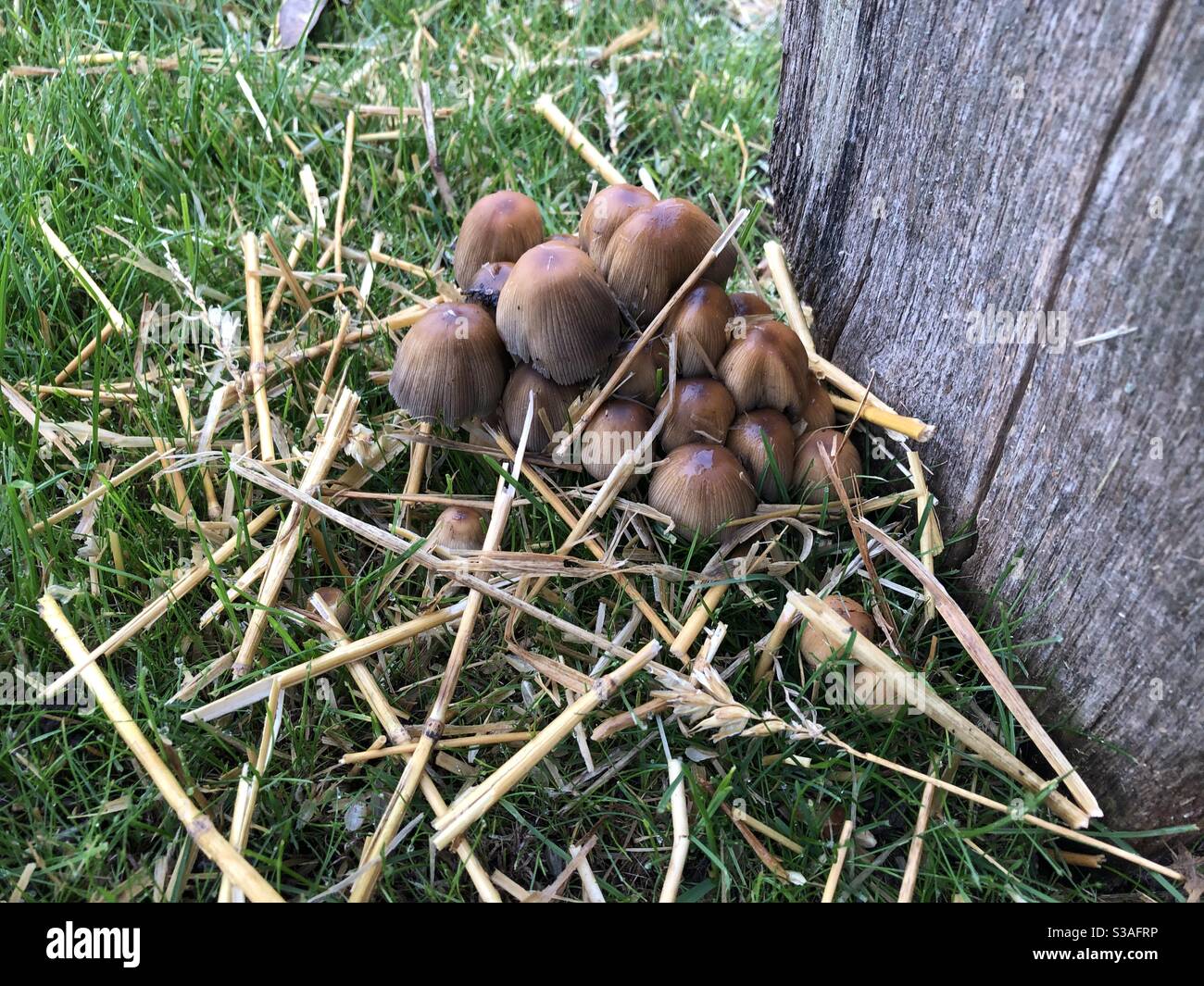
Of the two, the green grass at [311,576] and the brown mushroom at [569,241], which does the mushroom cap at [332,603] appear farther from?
the brown mushroom at [569,241]

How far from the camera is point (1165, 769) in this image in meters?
1.81

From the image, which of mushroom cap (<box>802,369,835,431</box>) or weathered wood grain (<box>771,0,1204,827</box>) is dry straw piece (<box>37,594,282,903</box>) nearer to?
mushroom cap (<box>802,369,835,431</box>)

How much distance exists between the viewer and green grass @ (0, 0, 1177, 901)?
6.02 ft

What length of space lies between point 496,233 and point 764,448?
0.81 m

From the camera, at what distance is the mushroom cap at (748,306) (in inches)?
88.4

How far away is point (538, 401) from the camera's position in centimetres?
217

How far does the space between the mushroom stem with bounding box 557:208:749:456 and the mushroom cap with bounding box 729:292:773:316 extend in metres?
0.13

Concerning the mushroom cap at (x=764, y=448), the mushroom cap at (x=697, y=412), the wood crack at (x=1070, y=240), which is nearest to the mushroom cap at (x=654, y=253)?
the mushroom cap at (x=697, y=412)

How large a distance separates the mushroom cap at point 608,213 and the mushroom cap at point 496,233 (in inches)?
5.9

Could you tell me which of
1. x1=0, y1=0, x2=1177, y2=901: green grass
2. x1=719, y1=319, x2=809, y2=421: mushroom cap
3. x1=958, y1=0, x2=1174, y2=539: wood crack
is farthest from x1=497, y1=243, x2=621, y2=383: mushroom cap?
x1=958, y1=0, x2=1174, y2=539: wood crack

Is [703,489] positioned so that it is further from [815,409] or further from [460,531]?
[460,531]

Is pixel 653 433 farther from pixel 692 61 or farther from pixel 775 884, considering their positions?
pixel 692 61

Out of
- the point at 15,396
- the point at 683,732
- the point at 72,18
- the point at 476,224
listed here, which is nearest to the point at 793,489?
the point at 683,732

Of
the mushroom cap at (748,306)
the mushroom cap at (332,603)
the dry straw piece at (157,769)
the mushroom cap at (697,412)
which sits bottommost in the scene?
the dry straw piece at (157,769)
